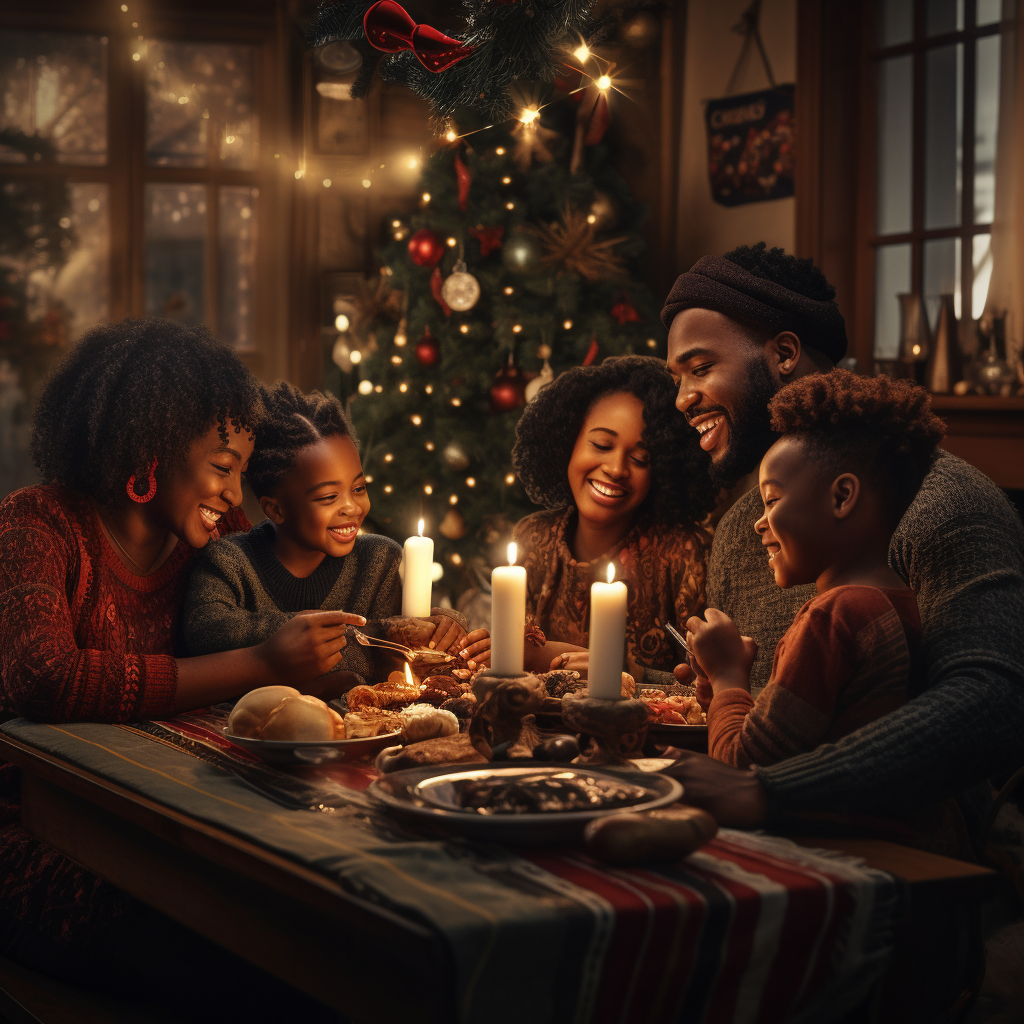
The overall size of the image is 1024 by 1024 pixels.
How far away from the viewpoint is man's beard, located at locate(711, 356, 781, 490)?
208 cm

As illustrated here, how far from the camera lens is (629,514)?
2.61m

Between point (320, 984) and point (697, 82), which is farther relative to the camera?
point (697, 82)

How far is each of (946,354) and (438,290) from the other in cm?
202

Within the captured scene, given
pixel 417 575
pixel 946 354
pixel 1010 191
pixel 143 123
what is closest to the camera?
pixel 417 575

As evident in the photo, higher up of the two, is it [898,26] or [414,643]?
[898,26]

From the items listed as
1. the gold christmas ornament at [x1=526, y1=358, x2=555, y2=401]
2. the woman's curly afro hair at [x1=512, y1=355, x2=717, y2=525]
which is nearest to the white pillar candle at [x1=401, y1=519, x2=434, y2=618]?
the woman's curly afro hair at [x1=512, y1=355, x2=717, y2=525]

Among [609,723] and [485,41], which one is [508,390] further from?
[609,723]

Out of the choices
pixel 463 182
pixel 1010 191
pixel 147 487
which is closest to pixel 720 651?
pixel 147 487

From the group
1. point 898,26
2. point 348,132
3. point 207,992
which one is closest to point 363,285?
point 348,132

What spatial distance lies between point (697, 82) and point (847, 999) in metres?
4.82

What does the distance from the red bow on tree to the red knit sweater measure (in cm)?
98

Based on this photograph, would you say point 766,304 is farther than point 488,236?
No

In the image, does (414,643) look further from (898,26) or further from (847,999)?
(898,26)

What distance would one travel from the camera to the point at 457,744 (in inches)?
59.4
